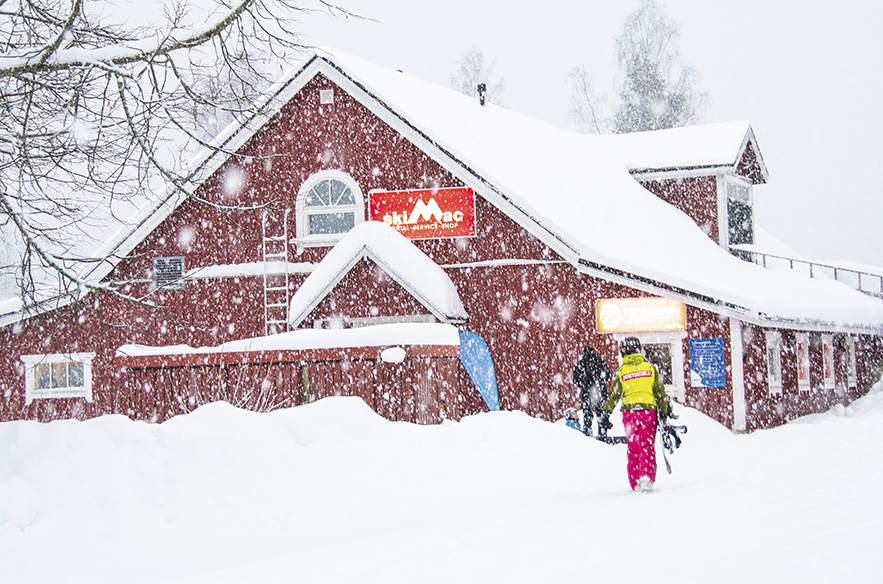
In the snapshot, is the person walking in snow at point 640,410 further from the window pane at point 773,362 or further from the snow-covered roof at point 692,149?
the snow-covered roof at point 692,149

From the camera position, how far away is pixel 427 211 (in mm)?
20328

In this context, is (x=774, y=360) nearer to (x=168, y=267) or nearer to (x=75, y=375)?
(x=168, y=267)

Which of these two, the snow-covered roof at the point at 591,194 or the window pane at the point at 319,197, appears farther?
the window pane at the point at 319,197

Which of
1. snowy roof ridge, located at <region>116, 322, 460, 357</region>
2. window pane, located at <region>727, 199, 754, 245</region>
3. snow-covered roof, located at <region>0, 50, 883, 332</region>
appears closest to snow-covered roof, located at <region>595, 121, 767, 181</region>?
snow-covered roof, located at <region>0, 50, 883, 332</region>

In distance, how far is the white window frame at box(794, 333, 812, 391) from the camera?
22.3m

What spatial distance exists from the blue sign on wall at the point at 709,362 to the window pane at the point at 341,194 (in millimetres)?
7134

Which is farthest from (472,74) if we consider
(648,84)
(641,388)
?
(641,388)

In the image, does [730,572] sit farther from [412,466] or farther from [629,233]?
[629,233]

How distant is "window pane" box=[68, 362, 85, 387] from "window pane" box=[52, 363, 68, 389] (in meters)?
0.11

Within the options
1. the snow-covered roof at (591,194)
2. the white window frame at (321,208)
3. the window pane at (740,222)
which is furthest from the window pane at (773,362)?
the white window frame at (321,208)

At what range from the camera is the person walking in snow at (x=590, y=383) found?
16.5 metres

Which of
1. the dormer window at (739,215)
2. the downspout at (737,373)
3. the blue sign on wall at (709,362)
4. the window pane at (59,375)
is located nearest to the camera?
the downspout at (737,373)

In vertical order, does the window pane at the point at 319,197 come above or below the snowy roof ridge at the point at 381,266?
above

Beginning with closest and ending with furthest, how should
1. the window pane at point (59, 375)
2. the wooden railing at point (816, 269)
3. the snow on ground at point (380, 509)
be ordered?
the snow on ground at point (380, 509) < the window pane at point (59, 375) < the wooden railing at point (816, 269)
